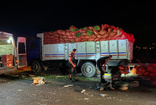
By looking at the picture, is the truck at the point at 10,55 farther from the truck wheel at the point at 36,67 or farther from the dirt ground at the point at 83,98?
the dirt ground at the point at 83,98

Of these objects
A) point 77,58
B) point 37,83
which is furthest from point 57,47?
point 37,83

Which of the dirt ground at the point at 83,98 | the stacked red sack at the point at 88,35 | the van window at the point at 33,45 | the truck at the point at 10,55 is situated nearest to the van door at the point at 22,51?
the truck at the point at 10,55

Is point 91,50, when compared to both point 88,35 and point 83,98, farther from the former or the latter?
point 83,98

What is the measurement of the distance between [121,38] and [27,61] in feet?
24.1

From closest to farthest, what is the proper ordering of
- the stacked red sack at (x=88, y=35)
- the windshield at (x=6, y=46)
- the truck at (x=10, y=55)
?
the truck at (x=10, y=55)
the stacked red sack at (x=88, y=35)
the windshield at (x=6, y=46)

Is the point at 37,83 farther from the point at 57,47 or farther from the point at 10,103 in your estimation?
the point at 57,47

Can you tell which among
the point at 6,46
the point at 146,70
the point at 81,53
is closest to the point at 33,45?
the point at 6,46

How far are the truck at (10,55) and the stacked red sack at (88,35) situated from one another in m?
1.79

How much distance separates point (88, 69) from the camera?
384 inches

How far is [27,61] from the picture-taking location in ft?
39.6

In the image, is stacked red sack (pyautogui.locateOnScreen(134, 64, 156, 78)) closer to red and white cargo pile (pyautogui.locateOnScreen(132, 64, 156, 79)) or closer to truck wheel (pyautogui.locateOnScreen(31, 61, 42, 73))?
red and white cargo pile (pyautogui.locateOnScreen(132, 64, 156, 79))

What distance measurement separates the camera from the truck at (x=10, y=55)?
8.70 meters

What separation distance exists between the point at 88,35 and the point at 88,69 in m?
2.13

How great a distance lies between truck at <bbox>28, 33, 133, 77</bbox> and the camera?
8.93 metres
